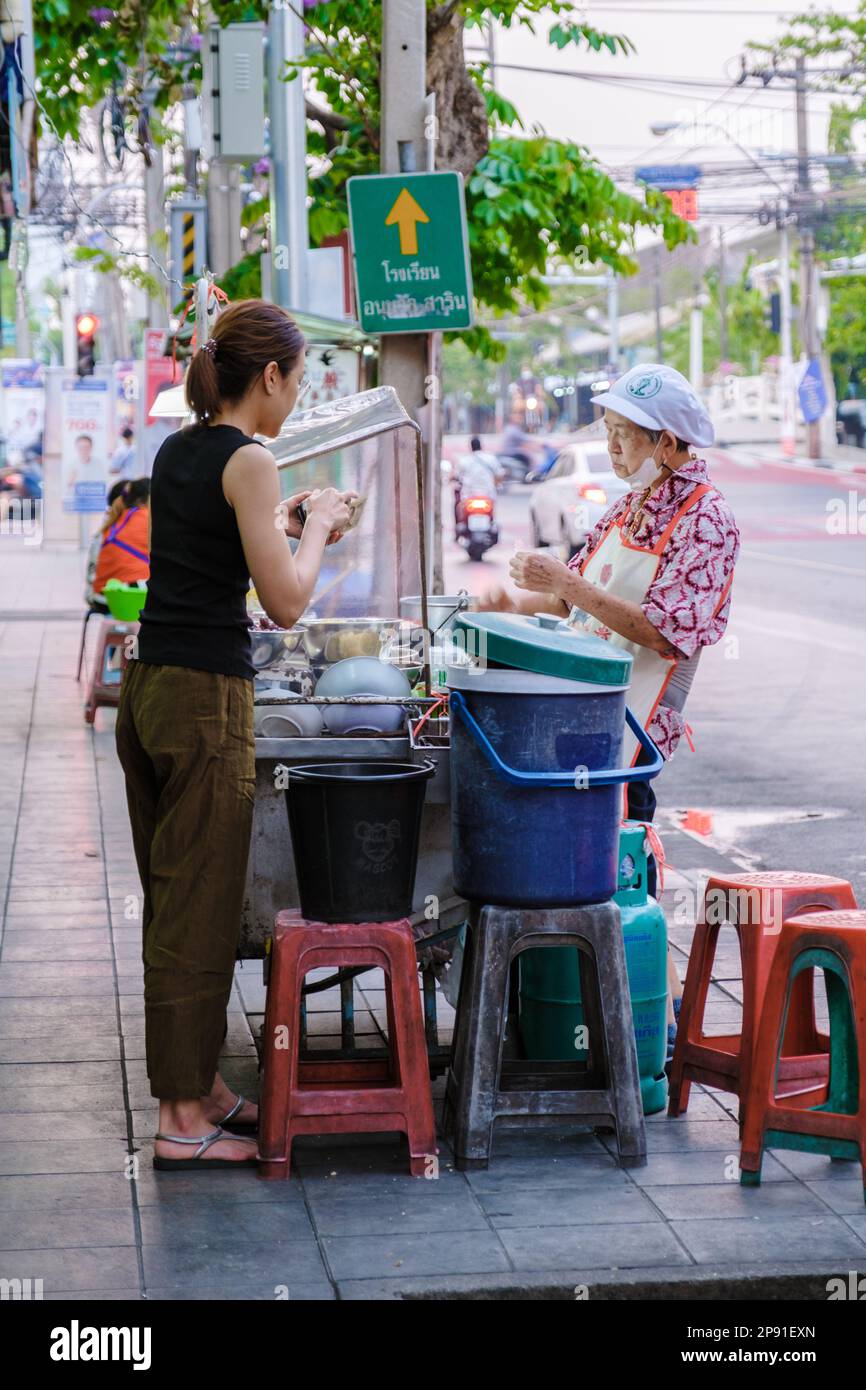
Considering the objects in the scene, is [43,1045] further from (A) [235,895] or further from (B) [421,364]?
(B) [421,364]

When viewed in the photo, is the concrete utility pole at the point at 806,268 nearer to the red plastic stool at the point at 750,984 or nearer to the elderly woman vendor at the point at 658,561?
the elderly woman vendor at the point at 658,561

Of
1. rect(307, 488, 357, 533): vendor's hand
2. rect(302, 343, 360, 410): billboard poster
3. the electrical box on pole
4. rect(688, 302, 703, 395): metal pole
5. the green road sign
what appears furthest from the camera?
rect(688, 302, 703, 395): metal pole

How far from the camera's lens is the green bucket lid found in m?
4.23

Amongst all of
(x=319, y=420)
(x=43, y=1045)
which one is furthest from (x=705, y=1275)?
(x=319, y=420)

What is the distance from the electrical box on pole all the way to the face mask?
8336 mm

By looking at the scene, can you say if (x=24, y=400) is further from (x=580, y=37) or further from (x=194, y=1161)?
(x=194, y=1161)

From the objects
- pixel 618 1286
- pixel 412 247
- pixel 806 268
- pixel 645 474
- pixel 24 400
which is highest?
pixel 806 268

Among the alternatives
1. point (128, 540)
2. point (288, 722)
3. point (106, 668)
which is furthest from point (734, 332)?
point (288, 722)

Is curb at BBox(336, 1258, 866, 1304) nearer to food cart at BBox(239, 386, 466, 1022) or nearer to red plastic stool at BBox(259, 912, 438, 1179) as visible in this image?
red plastic stool at BBox(259, 912, 438, 1179)

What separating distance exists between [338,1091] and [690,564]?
1.64 m

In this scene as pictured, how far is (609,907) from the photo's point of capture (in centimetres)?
430

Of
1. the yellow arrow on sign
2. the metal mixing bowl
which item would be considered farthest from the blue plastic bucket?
the yellow arrow on sign

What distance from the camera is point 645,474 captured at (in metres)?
4.91

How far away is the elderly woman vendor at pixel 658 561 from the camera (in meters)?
4.76
